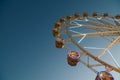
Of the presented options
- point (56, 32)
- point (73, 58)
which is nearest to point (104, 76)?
point (73, 58)

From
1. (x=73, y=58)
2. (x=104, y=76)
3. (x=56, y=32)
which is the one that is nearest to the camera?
(x=104, y=76)

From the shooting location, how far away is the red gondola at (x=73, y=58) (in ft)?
51.5

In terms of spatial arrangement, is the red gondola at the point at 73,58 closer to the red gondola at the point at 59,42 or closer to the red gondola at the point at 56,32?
the red gondola at the point at 59,42

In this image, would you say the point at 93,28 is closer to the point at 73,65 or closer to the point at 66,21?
the point at 66,21

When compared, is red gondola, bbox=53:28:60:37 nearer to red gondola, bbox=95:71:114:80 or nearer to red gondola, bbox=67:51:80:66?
red gondola, bbox=67:51:80:66

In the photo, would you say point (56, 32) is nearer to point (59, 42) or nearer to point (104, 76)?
point (59, 42)

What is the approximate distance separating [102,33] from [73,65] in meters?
3.78

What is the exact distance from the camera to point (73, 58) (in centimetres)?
1591

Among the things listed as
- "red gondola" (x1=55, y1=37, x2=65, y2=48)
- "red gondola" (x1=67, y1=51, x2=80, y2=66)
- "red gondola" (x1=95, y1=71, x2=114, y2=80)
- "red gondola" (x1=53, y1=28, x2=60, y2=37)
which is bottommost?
"red gondola" (x1=95, y1=71, x2=114, y2=80)

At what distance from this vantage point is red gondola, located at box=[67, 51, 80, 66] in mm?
15703

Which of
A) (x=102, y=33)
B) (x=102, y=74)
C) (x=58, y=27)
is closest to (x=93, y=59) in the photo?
(x=102, y=74)

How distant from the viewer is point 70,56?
1611 cm

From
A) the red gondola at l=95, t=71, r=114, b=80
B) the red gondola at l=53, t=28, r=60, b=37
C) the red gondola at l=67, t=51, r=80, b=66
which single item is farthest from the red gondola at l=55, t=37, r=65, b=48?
the red gondola at l=95, t=71, r=114, b=80

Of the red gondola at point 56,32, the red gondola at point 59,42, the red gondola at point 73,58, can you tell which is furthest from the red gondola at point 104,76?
the red gondola at point 56,32
